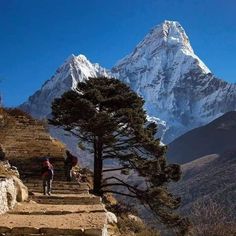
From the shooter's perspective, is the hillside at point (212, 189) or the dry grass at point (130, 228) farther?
the hillside at point (212, 189)

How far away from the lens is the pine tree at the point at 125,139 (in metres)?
28.8

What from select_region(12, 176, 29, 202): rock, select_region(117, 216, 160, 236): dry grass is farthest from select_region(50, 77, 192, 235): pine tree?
select_region(12, 176, 29, 202): rock

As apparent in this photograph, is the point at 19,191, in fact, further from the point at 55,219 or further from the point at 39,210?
the point at 55,219

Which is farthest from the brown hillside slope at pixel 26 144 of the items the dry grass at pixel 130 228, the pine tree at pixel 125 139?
the dry grass at pixel 130 228

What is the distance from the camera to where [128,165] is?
3048 centimetres

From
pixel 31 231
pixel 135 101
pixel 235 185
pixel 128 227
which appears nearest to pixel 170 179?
pixel 135 101

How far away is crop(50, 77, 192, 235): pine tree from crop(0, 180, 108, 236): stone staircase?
437 inches

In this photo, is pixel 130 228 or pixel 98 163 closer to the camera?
pixel 130 228

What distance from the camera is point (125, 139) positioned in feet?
99.5

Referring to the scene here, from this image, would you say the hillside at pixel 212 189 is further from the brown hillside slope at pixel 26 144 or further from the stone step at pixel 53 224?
the stone step at pixel 53 224

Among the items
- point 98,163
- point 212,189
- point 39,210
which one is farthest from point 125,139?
point 212,189

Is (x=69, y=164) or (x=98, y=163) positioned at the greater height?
(x=98, y=163)

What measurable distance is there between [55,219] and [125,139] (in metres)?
18.2

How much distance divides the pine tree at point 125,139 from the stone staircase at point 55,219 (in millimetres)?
11105
